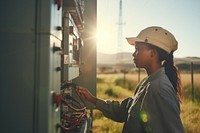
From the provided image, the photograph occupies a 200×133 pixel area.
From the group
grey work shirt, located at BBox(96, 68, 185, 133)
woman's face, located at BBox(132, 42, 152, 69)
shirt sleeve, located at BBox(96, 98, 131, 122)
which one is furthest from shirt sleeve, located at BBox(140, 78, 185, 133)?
shirt sleeve, located at BBox(96, 98, 131, 122)

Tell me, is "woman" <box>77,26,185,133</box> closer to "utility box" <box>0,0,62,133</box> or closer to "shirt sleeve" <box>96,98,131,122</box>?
"shirt sleeve" <box>96,98,131,122</box>

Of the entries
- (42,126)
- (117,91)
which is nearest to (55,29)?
(42,126)

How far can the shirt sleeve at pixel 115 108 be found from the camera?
3.23 m

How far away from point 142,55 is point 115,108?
881mm

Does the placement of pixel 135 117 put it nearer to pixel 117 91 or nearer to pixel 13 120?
pixel 13 120

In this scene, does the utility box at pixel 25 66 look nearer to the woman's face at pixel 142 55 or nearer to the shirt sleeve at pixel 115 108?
the woman's face at pixel 142 55

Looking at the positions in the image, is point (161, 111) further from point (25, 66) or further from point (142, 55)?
point (25, 66)

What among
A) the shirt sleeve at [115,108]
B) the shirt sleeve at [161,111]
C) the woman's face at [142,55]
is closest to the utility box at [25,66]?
the shirt sleeve at [161,111]

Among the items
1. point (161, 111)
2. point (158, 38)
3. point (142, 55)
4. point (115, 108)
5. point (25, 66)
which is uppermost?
point (158, 38)

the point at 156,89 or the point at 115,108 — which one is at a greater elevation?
the point at 156,89

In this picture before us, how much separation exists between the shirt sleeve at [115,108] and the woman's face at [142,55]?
Result: 66 cm

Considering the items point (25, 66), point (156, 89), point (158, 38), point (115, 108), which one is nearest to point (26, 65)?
point (25, 66)

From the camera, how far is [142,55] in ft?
8.66

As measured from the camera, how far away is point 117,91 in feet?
58.1
